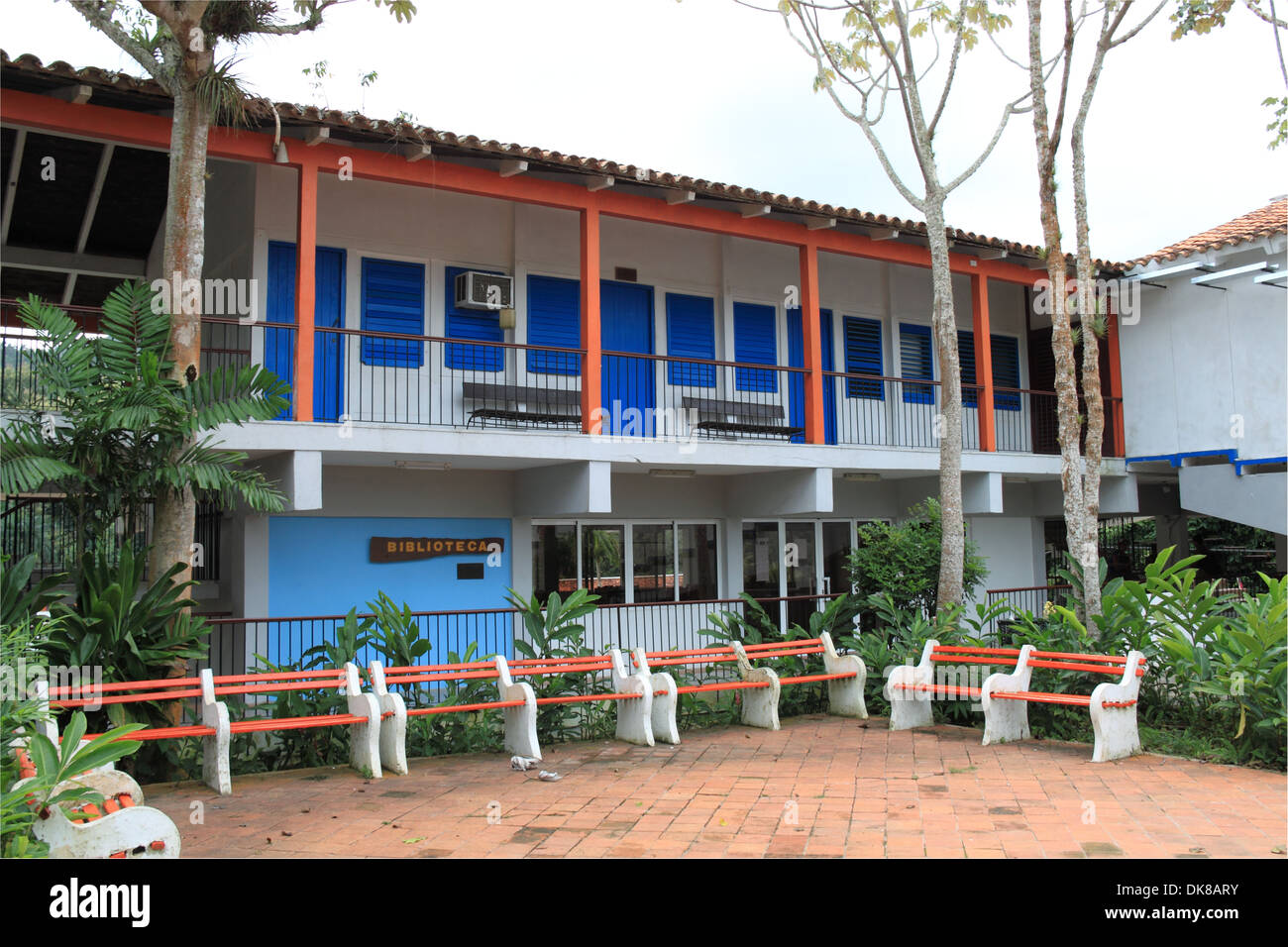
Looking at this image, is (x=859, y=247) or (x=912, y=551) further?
(x=859, y=247)

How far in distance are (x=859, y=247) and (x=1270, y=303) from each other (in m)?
6.08

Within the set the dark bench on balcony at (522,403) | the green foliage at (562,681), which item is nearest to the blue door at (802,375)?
the dark bench on balcony at (522,403)

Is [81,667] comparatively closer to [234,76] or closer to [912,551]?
[234,76]

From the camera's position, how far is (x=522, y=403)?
13.2m

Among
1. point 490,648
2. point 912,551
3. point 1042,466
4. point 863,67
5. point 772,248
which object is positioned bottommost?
point 490,648

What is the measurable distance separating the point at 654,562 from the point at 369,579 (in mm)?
4153

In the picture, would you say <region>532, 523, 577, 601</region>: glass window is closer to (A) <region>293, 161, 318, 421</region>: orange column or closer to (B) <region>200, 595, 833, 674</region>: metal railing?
(B) <region>200, 595, 833, 674</region>: metal railing

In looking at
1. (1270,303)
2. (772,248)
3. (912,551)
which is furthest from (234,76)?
(1270,303)

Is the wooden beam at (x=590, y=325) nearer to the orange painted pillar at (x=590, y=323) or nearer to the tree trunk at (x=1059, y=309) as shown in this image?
the orange painted pillar at (x=590, y=323)

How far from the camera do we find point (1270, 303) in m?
15.2

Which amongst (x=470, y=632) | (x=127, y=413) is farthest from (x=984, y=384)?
(x=127, y=413)

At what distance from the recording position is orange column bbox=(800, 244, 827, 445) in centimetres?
1379

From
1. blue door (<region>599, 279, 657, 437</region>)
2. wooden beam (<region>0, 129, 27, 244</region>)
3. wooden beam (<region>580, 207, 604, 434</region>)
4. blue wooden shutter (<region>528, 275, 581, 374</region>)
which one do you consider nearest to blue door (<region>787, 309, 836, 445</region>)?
blue door (<region>599, 279, 657, 437</region>)
